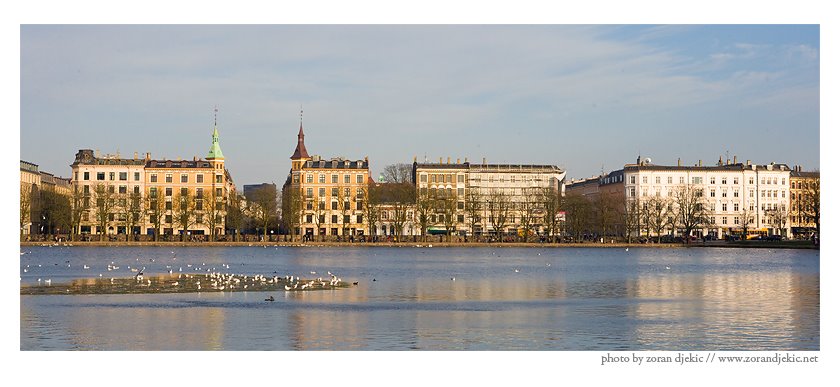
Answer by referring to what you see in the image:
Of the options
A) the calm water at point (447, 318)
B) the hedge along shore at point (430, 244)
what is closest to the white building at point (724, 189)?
the hedge along shore at point (430, 244)

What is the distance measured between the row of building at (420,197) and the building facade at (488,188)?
145 millimetres

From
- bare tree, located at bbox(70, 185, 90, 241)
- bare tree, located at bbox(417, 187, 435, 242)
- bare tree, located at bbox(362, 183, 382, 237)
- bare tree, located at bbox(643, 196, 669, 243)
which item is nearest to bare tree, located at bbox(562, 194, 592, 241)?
bare tree, located at bbox(643, 196, 669, 243)

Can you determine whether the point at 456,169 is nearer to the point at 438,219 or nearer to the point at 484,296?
the point at 438,219

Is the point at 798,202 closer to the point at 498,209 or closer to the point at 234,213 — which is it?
the point at 498,209

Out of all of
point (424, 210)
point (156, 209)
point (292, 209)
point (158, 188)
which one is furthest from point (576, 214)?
point (158, 188)

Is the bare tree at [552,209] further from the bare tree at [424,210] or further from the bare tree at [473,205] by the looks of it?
the bare tree at [424,210]

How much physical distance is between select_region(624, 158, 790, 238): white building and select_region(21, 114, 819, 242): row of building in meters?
0.14

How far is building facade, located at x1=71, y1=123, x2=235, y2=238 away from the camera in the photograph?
4742 inches

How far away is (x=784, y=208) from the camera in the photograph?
5669 inches

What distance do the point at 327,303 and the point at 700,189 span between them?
11738 cm

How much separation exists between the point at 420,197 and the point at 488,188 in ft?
71.8

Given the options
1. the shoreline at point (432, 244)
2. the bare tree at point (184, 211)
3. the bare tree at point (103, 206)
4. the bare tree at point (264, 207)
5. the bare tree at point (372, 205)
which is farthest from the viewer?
the bare tree at point (264, 207)

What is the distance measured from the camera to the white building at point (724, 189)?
145m

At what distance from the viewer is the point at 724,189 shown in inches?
5733
